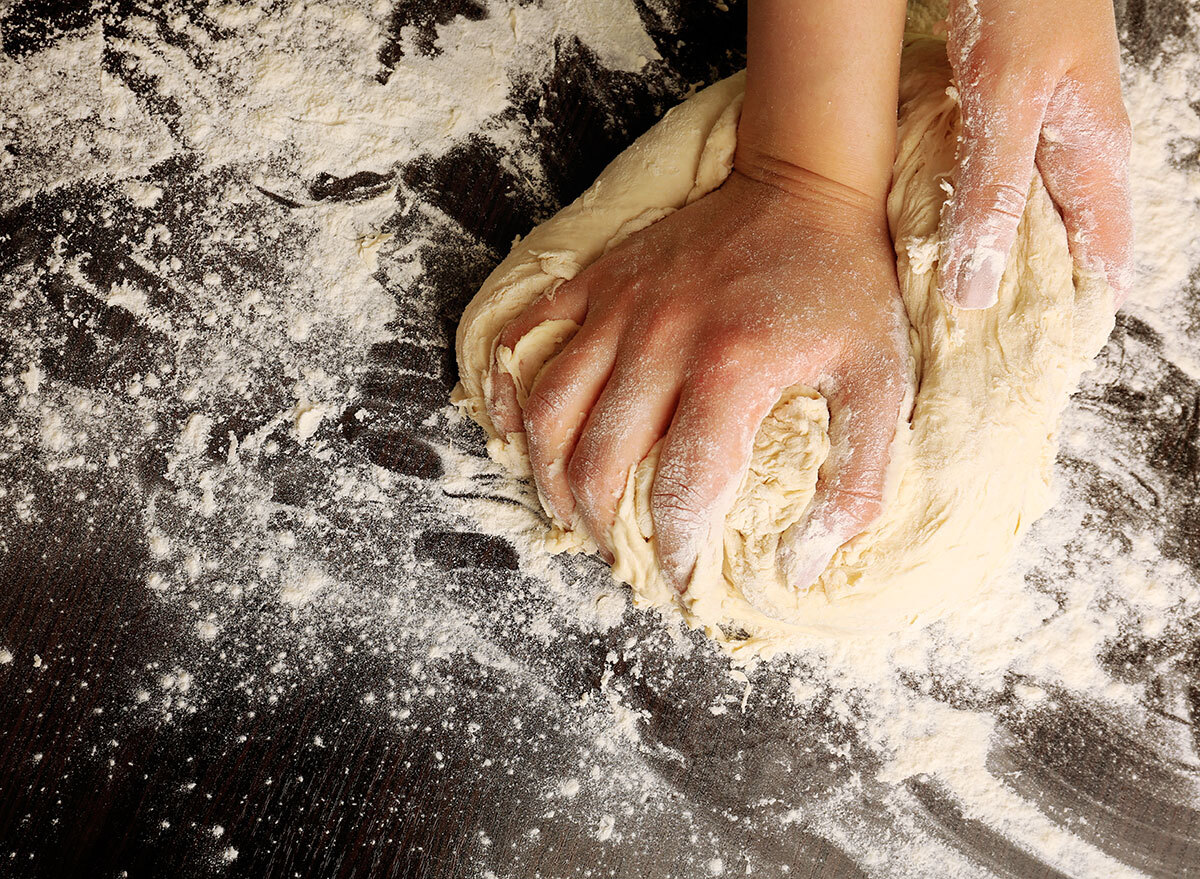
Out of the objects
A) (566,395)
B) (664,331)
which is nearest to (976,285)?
(664,331)

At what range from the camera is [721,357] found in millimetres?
849

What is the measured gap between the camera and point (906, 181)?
36.8 inches

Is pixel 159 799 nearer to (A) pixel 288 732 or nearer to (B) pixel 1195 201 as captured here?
(A) pixel 288 732

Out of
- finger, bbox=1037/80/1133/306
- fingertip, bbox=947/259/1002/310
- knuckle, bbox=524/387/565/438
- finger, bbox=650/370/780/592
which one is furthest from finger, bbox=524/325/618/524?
finger, bbox=1037/80/1133/306

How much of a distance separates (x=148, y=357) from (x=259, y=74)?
45 cm

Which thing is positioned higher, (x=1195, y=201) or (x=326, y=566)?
(x=1195, y=201)

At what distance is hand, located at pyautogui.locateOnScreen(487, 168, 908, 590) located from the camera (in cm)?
85

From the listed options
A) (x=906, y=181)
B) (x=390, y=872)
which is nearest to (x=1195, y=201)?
(x=906, y=181)

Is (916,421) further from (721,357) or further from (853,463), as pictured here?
(721,357)

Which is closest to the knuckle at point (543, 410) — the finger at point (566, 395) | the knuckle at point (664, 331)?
the finger at point (566, 395)

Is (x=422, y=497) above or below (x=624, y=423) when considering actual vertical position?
below

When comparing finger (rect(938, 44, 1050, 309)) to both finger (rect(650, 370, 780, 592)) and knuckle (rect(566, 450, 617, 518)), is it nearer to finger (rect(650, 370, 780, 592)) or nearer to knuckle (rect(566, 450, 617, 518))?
finger (rect(650, 370, 780, 592))

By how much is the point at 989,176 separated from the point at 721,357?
0.36 metres

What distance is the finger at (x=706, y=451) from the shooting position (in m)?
0.84
